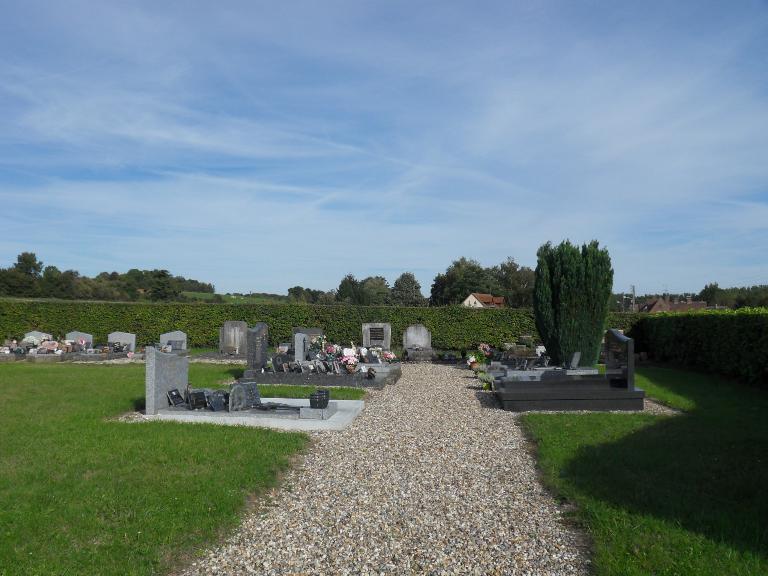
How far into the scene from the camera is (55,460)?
7.08m

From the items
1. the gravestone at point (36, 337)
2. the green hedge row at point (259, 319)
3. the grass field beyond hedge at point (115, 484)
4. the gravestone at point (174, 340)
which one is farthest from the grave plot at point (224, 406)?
the green hedge row at point (259, 319)

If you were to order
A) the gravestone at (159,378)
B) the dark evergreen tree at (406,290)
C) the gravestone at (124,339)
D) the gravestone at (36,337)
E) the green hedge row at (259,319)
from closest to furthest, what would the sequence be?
1. the gravestone at (159,378)
2. the gravestone at (36,337)
3. the gravestone at (124,339)
4. the green hedge row at (259,319)
5. the dark evergreen tree at (406,290)

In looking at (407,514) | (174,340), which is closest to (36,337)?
(174,340)

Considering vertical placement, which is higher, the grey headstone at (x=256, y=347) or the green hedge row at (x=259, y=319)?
the green hedge row at (x=259, y=319)

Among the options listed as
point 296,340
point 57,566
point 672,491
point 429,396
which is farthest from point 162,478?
point 296,340

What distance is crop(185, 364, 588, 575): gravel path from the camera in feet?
15.2

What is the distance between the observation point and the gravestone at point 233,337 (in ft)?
79.9

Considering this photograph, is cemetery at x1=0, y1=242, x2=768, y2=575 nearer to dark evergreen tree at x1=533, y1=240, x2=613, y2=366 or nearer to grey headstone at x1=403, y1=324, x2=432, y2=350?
dark evergreen tree at x1=533, y1=240, x2=613, y2=366

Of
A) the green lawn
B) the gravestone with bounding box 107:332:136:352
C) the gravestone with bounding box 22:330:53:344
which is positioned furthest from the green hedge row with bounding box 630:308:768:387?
the gravestone with bounding box 22:330:53:344

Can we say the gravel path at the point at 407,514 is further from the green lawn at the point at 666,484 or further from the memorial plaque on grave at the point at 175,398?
the memorial plaque on grave at the point at 175,398

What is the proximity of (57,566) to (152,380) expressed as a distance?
6245 millimetres

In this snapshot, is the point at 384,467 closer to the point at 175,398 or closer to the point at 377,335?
the point at 175,398

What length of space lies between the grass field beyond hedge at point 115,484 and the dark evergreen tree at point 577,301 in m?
10.3

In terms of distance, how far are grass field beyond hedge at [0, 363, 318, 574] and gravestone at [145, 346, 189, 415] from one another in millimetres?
718
